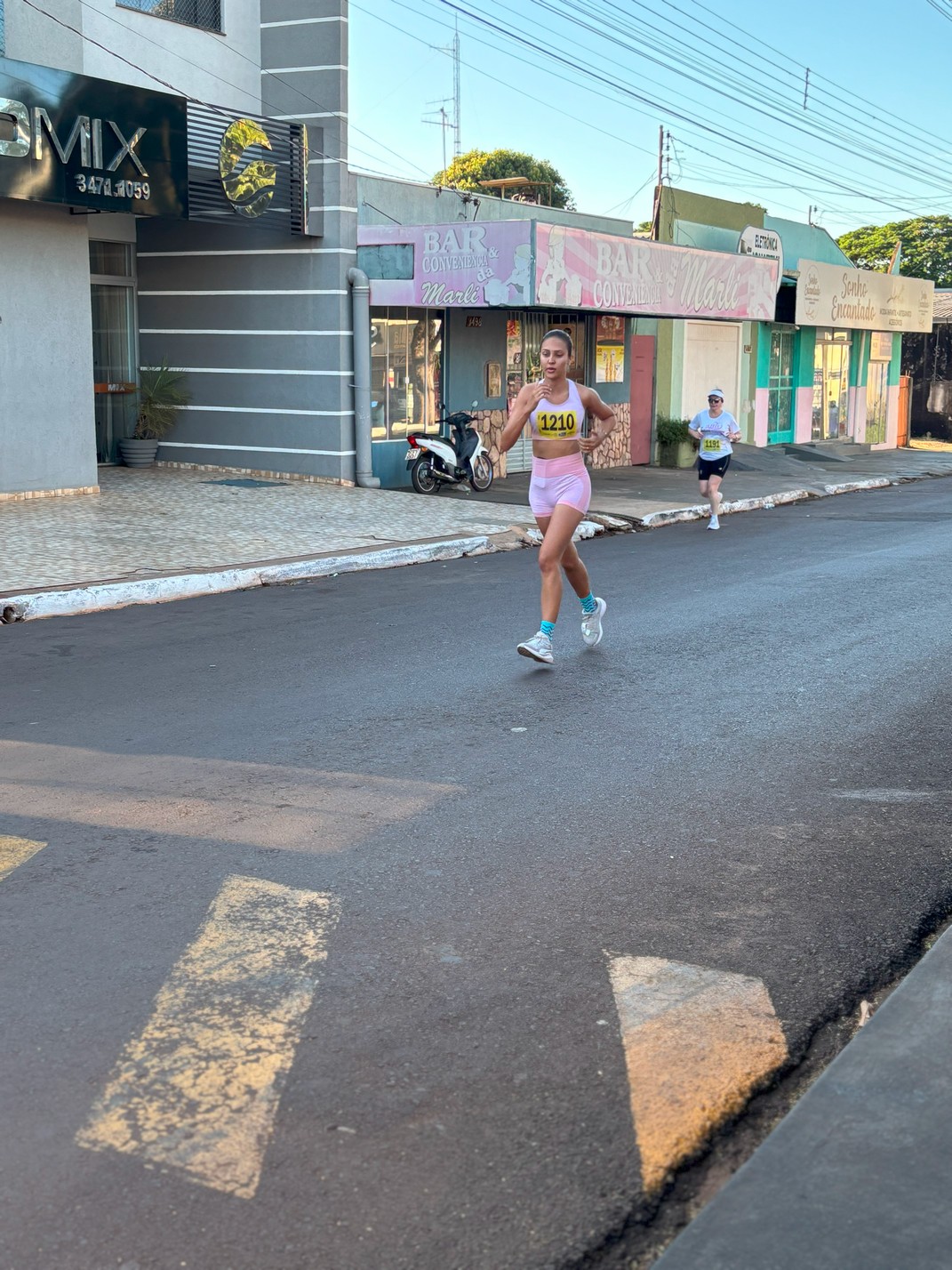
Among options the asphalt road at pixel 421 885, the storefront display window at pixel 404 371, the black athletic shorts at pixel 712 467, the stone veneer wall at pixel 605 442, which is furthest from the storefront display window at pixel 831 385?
the asphalt road at pixel 421 885

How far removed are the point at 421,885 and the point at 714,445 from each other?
1320cm

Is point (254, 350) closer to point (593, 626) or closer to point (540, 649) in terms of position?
point (593, 626)

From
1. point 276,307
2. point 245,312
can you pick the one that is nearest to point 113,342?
point 245,312

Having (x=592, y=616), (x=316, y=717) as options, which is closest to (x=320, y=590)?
(x=592, y=616)

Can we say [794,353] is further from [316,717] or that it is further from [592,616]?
[316,717]

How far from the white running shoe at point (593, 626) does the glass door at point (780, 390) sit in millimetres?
24339

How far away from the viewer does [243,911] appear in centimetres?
442

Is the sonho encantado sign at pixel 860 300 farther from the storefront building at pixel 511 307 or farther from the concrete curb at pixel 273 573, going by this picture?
the concrete curb at pixel 273 573

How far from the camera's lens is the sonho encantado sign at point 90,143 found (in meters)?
14.3

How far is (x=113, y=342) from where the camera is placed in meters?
20.6

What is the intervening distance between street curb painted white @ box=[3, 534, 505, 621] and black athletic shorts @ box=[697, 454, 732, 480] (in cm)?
400

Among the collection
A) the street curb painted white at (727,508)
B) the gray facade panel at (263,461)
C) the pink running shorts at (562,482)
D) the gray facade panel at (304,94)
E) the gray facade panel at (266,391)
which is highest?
the gray facade panel at (304,94)

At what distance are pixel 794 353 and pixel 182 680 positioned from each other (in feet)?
91.5

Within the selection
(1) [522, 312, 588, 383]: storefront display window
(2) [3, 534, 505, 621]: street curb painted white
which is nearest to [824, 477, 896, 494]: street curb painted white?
(1) [522, 312, 588, 383]: storefront display window
